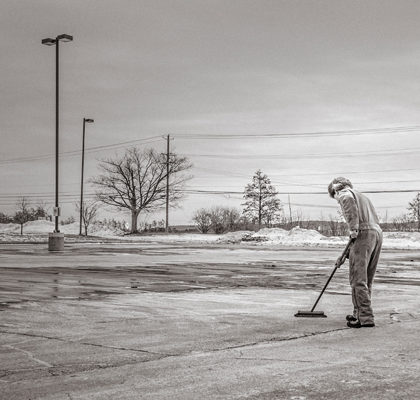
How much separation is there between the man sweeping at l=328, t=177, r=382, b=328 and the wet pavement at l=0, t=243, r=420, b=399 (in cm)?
31

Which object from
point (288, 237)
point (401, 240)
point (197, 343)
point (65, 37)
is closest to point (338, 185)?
point (197, 343)

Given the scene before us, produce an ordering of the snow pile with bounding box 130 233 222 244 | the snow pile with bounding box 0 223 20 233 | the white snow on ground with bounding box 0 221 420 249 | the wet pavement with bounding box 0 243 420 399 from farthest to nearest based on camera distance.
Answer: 1. the snow pile with bounding box 0 223 20 233
2. the snow pile with bounding box 130 233 222 244
3. the white snow on ground with bounding box 0 221 420 249
4. the wet pavement with bounding box 0 243 420 399

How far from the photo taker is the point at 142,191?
96.0m

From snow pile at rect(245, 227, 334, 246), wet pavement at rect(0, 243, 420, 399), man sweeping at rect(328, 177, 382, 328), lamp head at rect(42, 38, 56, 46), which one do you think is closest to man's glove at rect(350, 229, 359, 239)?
man sweeping at rect(328, 177, 382, 328)

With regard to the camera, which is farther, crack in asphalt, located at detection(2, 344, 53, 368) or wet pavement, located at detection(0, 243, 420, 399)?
crack in asphalt, located at detection(2, 344, 53, 368)

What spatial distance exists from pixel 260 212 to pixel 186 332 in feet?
350

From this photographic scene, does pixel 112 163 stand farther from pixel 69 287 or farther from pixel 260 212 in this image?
pixel 69 287

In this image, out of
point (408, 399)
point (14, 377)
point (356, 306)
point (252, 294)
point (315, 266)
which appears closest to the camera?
point (408, 399)

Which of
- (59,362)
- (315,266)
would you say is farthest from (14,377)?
(315,266)

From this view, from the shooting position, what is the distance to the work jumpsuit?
964cm

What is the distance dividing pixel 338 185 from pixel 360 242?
0.81 metres

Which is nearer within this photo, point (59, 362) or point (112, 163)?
point (59, 362)

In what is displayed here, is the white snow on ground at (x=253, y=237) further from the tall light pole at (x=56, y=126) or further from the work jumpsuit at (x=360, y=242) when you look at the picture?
the work jumpsuit at (x=360, y=242)

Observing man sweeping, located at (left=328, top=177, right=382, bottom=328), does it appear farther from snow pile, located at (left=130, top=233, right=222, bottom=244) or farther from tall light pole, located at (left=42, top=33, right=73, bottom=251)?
snow pile, located at (left=130, top=233, right=222, bottom=244)
